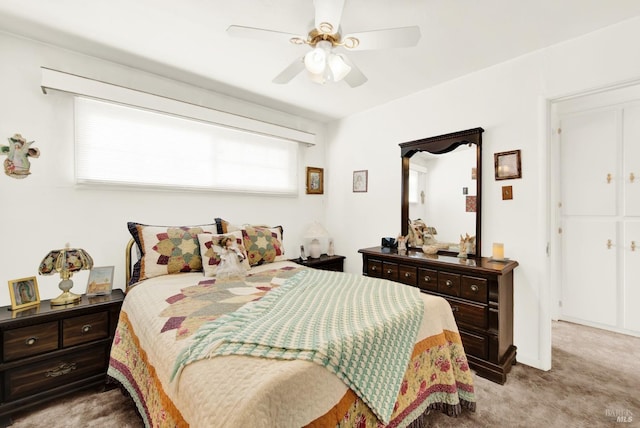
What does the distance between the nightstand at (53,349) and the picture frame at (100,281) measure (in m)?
0.07

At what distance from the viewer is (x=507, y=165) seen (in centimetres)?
249

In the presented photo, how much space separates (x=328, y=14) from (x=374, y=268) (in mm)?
2332

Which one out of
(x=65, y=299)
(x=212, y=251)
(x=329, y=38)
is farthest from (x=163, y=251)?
(x=329, y=38)

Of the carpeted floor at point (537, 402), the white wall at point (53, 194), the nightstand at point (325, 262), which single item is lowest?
the carpeted floor at point (537, 402)

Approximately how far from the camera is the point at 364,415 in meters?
1.17

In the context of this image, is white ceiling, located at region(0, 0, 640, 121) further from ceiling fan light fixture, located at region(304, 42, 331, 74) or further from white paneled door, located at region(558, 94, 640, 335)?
white paneled door, located at region(558, 94, 640, 335)

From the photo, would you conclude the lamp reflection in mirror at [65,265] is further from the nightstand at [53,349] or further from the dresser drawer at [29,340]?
the dresser drawer at [29,340]

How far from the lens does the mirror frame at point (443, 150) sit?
8.61 feet

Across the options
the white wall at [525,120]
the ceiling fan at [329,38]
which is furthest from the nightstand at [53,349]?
the white wall at [525,120]

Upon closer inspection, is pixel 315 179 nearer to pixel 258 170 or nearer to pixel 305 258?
pixel 258 170

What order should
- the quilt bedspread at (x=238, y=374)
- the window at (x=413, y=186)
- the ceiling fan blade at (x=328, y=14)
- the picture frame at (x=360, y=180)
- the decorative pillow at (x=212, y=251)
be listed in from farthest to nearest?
1. the picture frame at (x=360, y=180)
2. the window at (x=413, y=186)
3. the decorative pillow at (x=212, y=251)
4. the ceiling fan blade at (x=328, y=14)
5. the quilt bedspread at (x=238, y=374)

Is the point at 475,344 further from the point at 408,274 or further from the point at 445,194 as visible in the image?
the point at 445,194

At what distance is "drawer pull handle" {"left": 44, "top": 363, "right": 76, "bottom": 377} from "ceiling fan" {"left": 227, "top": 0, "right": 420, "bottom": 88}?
245cm

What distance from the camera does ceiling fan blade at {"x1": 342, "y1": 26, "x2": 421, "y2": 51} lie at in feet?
Result: 5.04
